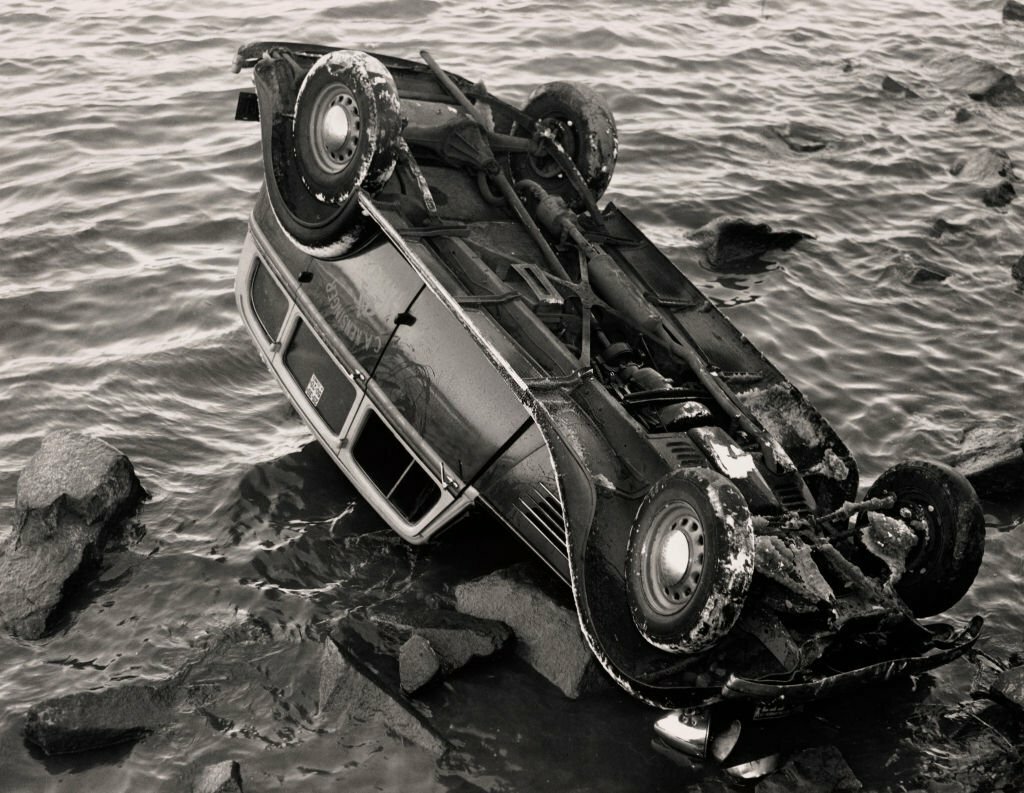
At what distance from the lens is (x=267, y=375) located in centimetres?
990

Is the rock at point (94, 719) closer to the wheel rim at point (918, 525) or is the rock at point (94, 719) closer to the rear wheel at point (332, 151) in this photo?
the rear wheel at point (332, 151)

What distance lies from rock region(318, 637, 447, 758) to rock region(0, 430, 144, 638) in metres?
1.92

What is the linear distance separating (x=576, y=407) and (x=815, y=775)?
2.35 m

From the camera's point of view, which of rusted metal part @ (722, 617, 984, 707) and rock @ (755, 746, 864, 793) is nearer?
rusted metal part @ (722, 617, 984, 707)

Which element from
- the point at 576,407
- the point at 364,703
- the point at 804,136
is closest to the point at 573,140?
the point at 576,407

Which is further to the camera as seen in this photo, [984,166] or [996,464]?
[984,166]

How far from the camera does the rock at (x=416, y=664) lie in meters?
6.65

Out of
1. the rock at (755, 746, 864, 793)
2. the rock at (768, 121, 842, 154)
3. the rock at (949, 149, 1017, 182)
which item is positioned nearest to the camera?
the rock at (755, 746, 864, 793)

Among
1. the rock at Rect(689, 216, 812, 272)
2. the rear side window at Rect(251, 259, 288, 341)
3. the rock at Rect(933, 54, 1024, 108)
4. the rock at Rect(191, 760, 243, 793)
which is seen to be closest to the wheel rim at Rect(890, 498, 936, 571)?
the rock at Rect(191, 760, 243, 793)

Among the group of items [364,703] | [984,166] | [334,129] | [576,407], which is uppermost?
[334,129]

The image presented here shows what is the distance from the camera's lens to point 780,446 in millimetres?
7125

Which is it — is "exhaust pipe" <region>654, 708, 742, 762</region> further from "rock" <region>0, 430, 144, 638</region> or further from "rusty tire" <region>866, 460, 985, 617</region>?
"rock" <region>0, 430, 144, 638</region>

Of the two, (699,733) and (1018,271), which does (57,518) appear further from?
(1018,271)

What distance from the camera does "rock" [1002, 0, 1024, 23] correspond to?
18.2m
